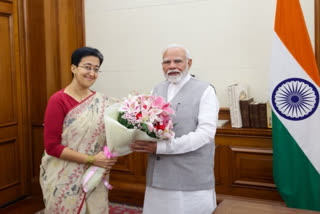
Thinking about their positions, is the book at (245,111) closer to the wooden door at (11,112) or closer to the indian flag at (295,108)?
the indian flag at (295,108)

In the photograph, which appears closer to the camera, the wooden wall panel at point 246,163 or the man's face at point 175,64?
the man's face at point 175,64

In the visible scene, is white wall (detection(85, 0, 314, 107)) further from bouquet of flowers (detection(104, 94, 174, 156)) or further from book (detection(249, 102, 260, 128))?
bouquet of flowers (detection(104, 94, 174, 156))

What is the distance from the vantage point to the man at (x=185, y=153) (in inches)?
72.9

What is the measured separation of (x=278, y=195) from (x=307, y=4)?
165 cm

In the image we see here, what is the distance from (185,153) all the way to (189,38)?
1.71m

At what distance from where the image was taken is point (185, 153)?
191cm

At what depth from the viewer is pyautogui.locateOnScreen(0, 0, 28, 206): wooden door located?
3480 mm

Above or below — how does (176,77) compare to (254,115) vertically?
above

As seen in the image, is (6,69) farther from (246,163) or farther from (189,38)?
(246,163)

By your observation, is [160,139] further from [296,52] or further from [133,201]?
[133,201]

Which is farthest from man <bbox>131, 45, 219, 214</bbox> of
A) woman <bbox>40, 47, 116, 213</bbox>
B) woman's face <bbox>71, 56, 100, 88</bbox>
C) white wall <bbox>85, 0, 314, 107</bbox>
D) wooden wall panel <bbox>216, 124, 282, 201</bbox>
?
white wall <bbox>85, 0, 314, 107</bbox>

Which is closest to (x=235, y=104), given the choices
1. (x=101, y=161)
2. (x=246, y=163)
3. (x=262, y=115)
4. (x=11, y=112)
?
(x=262, y=115)

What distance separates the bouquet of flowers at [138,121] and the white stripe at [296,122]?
3.71 feet

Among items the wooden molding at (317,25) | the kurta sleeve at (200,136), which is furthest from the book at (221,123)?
the kurta sleeve at (200,136)
